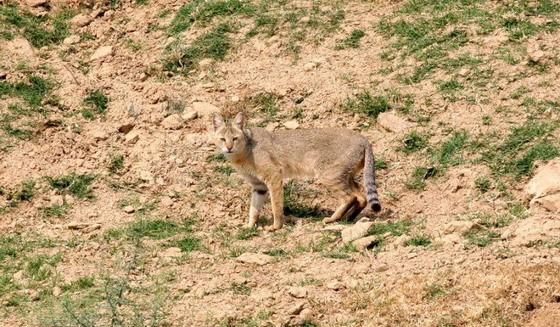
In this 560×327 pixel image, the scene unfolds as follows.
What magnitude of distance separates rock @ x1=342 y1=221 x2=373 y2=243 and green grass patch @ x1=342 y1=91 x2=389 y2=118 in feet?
7.91

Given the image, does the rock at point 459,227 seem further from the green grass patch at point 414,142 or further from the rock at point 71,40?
the rock at point 71,40

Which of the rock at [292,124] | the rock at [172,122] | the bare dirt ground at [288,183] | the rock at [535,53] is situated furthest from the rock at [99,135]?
the rock at [535,53]

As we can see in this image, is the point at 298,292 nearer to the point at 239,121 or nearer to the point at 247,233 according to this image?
the point at 247,233

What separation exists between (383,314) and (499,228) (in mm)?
1766

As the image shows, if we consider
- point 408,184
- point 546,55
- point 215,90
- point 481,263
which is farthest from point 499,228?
point 215,90

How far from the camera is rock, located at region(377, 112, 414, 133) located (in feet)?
41.6

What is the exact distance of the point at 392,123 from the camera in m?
12.7

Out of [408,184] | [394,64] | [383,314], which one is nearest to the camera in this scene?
[383,314]

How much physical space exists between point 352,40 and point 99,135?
319 centimetres

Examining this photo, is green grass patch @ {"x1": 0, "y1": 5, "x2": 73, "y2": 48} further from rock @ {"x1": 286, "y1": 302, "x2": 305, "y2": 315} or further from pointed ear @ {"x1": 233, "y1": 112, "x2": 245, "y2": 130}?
rock @ {"x1": 286, "y1": 302, "x2": 305, "y2": 315}

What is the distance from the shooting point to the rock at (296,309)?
9141 mm

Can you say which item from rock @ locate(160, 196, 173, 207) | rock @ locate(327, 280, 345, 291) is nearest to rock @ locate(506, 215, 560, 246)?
rock @ locate(327, 280, 345, 291)

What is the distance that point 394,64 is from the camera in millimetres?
13578

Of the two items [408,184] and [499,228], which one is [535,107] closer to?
[408,184]
